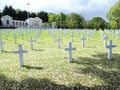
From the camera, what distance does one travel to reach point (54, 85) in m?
7.75

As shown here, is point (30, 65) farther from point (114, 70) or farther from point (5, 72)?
point (114, 70)

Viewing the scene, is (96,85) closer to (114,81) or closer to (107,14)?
(114,81)

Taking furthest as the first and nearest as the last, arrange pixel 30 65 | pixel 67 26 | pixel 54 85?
pixel 67 26, pixel 30 65, pixel 54 85

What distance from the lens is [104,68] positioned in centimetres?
973

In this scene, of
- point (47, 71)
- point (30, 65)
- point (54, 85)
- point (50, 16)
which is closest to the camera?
point (54, 85)

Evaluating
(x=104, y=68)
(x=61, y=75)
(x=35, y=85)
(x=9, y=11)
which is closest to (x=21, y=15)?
(x=9, y=11)

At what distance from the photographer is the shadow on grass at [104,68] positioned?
827cm

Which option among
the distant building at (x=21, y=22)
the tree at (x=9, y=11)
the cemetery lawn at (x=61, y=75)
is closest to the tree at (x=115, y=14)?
the cemetery lawn at (x=61, y=75)

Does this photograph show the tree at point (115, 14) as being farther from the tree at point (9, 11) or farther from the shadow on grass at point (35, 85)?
the tree at point (9, 11)

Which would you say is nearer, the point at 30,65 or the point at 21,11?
the point at 30,65

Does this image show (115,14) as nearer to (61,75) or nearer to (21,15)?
(61,75)

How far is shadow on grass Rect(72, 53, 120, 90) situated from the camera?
325 inches

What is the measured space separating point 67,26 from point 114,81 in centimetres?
9560

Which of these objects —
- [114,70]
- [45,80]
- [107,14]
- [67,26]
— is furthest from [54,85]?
[67,26]
